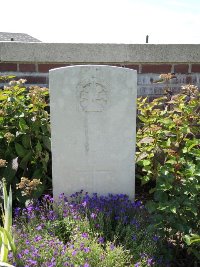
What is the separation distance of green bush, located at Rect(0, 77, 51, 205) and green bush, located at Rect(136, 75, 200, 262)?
77cm

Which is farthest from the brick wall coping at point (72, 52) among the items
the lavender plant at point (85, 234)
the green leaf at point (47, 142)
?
the lavender plant at point (85, 234)

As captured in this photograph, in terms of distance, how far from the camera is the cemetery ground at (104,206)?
2.06 m

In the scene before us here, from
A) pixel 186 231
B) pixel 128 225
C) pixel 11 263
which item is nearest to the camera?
pixel 11 263

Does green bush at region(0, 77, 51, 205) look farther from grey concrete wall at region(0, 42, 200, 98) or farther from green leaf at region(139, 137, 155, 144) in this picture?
green leaf at region(139, 137, 155, 144)

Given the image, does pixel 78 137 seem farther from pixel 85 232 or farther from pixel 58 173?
pixel 85 232

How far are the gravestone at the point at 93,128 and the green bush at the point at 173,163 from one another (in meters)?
0.24

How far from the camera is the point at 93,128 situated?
2.57 m

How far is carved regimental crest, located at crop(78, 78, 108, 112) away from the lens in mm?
2490

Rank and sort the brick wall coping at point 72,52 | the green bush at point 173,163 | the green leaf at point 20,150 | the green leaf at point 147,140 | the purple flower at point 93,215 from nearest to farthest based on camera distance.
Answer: the green bush at point 173,163
the purple flower at point 93,215
the green leaf at point 147,140
the green leaf at point 20,150
the brick wall coping at point 72,52

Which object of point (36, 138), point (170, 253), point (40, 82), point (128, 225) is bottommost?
point (170, 253)

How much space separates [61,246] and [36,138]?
114cm

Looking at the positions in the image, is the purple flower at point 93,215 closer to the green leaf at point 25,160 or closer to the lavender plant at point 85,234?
the lavender plant at point 85,234

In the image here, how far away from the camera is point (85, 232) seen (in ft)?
7.38

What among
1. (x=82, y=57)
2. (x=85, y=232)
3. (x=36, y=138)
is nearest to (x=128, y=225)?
(x=85, y=232)
